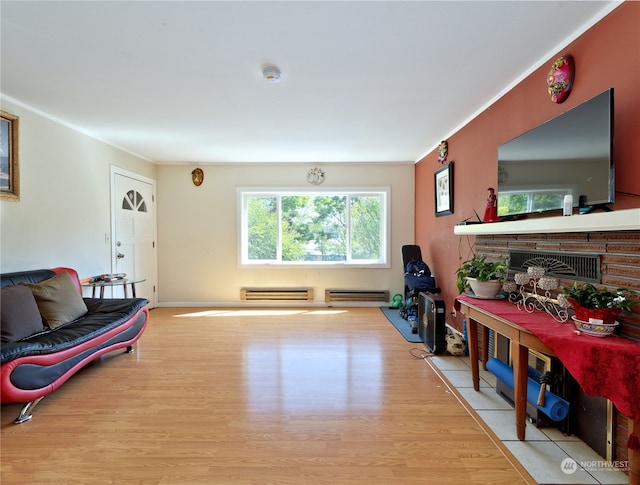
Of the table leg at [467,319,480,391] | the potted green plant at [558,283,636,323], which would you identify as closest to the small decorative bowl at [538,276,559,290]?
the potted green plant at [558,283,636,323]

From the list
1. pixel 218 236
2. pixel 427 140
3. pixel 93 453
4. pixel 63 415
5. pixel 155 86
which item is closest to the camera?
pixel 93 453

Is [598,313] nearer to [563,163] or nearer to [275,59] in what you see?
[563,163]

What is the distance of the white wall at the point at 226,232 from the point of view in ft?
16.2

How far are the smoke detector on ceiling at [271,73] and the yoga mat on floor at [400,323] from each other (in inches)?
116

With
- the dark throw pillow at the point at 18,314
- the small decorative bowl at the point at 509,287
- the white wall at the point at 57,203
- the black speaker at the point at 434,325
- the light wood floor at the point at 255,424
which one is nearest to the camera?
the light wood floor at the point at 255,424

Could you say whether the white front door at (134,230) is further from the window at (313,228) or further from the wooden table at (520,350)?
the wooden table at (520,350)

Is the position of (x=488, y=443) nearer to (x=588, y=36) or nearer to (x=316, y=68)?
(x=588, y=36)

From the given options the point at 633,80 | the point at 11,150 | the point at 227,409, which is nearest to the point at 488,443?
the point at 227,409

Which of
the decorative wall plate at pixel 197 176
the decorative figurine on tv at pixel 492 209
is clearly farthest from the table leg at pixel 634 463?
the decorative wall plate at pixel 197 176

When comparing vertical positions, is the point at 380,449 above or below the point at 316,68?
below

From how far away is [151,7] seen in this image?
1521 millimetres

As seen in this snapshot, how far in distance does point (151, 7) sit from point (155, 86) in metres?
0.93

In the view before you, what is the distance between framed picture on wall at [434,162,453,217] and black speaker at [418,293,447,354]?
1.18 meters

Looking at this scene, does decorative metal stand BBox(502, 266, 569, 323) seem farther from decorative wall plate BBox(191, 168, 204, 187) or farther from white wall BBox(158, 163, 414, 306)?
decorative wall plate BBox(191, 168, 204, 187)
